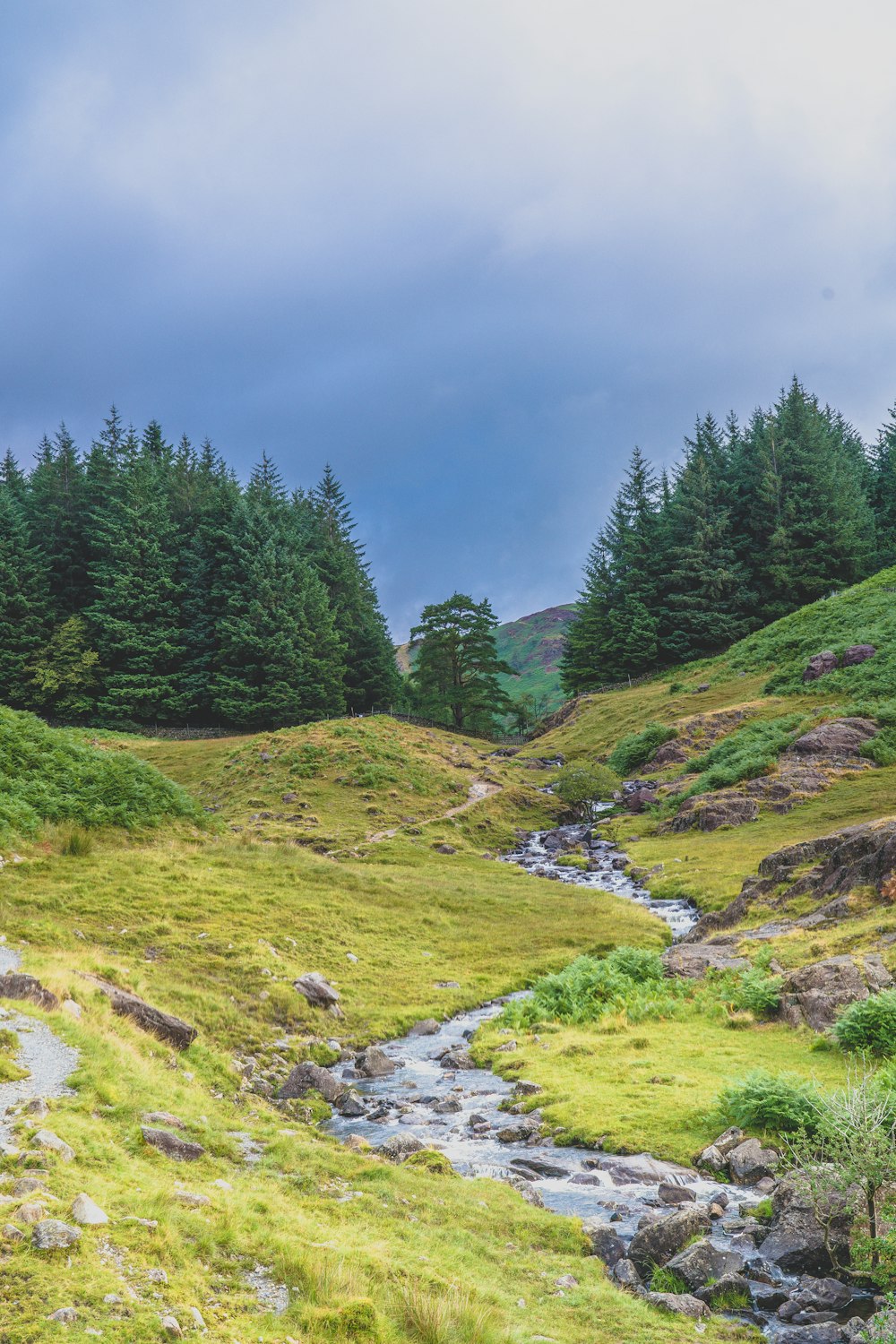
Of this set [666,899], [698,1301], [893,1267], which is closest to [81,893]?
[698,1301]

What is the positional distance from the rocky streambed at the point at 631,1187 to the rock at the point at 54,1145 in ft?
19.7

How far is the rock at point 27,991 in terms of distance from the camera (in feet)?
46.6

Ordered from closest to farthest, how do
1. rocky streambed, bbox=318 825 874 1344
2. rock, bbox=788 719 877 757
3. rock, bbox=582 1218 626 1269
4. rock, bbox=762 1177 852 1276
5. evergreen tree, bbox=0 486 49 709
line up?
1. rocky streambed, bbox=318 825 874 1344
2. rock, bbox=762 1177 852 1276
3. rock, bbox=582 1218 626 1269
4. rock, bbox=788 719 877 757
5. evergreen tree, bbox=0 486 49 709

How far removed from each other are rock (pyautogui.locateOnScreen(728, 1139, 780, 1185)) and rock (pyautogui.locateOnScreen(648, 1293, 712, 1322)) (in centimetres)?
353

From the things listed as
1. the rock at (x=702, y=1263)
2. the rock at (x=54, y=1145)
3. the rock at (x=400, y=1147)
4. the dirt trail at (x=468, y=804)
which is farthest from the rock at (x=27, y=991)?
the dirt trail at (x=468, y=804)

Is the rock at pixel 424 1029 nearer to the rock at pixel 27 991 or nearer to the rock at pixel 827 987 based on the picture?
the rock at pixel 827 987

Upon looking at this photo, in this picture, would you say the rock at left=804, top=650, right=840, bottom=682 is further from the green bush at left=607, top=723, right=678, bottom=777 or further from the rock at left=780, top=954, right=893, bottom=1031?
the rock at left=780, top=954, right=893, bottom=1031

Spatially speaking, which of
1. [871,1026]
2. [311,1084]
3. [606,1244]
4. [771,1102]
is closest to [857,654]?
[871,1026]

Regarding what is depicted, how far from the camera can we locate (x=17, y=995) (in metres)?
14.3

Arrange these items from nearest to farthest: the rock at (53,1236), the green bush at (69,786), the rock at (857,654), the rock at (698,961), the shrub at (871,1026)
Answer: the rock at (53,1236) < the shrub at (871,1026) < the rock at (698,961) < the green bush at (69,786) < the rock at (857,654)

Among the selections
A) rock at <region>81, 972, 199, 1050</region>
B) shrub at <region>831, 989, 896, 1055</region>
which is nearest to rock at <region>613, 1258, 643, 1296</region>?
shrub at <region>831, 989, 896, 1055</region>

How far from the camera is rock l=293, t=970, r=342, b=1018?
867 inches

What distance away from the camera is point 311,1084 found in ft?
56.2

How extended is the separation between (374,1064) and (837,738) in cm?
4216
